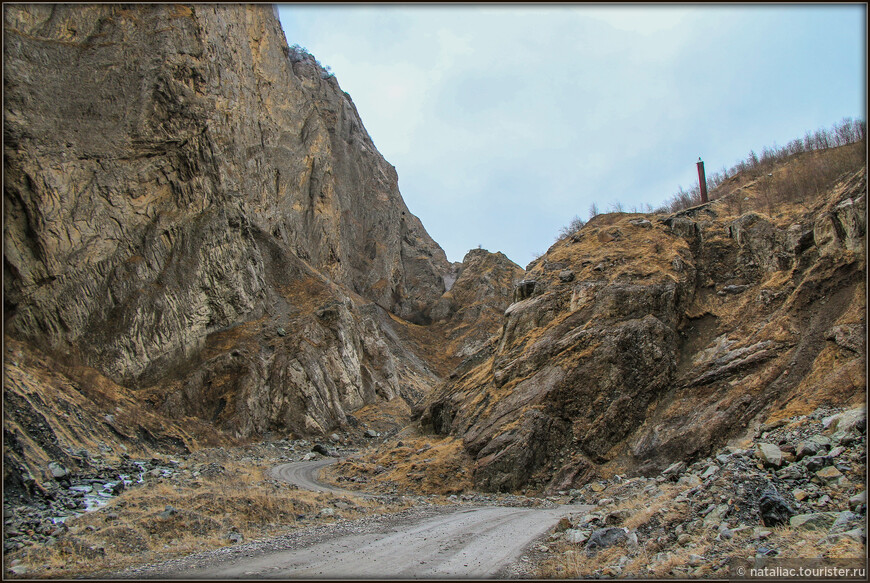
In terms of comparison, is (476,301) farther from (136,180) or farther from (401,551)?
(401,551)

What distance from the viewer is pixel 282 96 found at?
→ 5541 centimetres

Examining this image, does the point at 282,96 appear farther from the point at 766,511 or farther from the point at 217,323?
the point at 766,511

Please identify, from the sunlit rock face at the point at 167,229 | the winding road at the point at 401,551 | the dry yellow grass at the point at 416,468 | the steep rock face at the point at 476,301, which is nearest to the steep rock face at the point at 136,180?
the sunlit rock face at the point at 167,229

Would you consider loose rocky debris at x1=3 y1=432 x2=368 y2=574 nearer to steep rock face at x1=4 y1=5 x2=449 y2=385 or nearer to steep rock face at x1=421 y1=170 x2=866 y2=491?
steep rock face at x1=421 y1=170 x2=866 y2=491

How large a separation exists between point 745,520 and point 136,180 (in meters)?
39.9

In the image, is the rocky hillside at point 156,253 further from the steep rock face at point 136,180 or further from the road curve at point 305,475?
the road curve at point 305,475

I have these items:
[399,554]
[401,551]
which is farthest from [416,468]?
[399,554]

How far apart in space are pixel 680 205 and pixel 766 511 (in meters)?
41.2

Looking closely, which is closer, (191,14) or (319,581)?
(319,581)

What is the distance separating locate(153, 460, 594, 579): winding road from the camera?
771 cm

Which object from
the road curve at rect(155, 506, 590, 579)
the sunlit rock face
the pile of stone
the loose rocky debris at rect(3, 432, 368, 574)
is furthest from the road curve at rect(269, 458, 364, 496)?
the road curve at rect(155, 506, 590, 579)

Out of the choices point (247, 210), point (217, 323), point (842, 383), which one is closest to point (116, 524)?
point (842, 383)

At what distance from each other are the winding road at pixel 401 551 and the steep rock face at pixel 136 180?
87.0 feet

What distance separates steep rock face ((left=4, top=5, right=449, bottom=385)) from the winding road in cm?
2650
